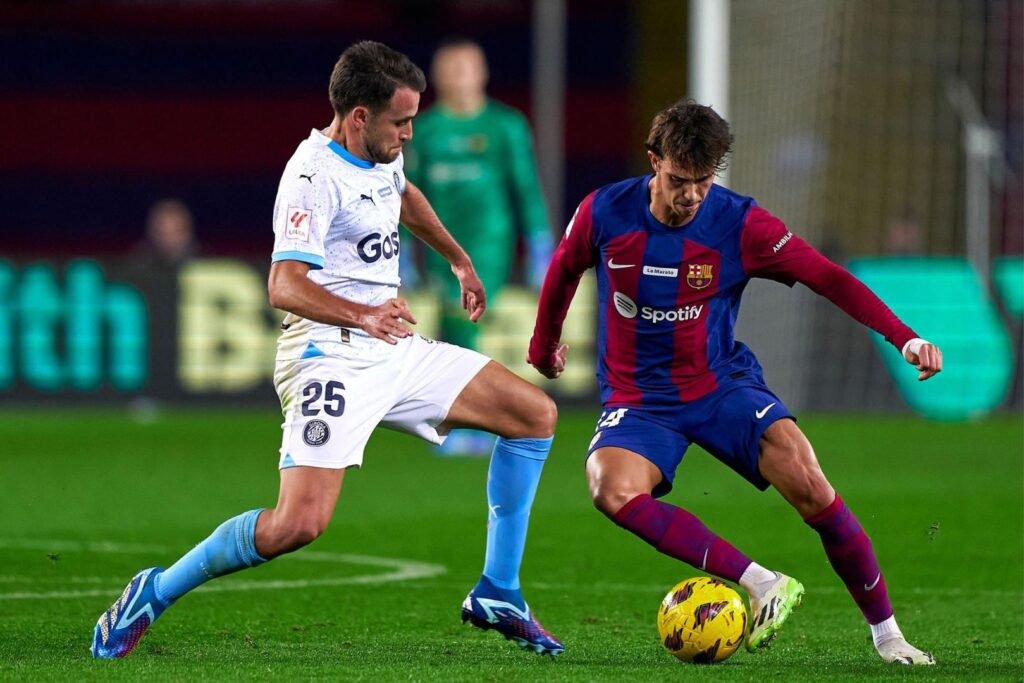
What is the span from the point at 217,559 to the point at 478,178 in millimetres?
7008

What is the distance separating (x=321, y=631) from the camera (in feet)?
19.4

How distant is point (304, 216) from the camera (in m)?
5.27

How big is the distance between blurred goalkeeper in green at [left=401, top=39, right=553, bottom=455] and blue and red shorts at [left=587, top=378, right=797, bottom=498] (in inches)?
246

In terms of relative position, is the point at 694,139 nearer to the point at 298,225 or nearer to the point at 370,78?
the point at 370,78

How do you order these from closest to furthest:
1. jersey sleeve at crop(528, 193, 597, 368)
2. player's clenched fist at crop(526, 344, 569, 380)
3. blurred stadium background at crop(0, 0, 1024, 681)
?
1. jersey sleeve at crop(528, 193, 597, 368)
2. player's clenched fist at crop(526, 344, 569, 380)
3. blurred stadium background at crop(0, 0, 1024, 681)

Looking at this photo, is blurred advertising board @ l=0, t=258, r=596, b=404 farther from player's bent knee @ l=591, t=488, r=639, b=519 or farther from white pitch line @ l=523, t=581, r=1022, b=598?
player's bent knee @ l=591, t=488, r=639, b=519

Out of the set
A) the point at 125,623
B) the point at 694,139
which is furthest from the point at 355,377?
the point at 694,139

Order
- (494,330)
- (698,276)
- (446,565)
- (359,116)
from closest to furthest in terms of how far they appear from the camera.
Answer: (359,116)
(698,276)
(446,565)
(494,330)

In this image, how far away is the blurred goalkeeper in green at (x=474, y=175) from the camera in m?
11.9

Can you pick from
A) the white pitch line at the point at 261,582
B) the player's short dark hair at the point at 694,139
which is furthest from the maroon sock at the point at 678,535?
the white pitch line at the point at 261,582

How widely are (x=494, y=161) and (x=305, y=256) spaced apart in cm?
692

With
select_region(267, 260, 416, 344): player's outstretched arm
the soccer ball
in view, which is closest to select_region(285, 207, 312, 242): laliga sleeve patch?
select_region(267, 260, 416, 344): player's outstretched arm

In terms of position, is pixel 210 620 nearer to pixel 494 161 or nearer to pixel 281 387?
pixel 281 387

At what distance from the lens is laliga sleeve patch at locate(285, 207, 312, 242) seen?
526 centimetres
